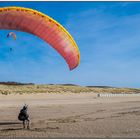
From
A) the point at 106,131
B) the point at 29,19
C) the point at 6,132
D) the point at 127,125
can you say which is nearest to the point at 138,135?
the point at 106,131

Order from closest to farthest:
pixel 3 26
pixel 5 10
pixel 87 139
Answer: pixel 87 139 → pixel 5 10 → pixel 3 26

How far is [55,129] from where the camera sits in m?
18.3

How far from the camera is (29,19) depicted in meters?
18.3

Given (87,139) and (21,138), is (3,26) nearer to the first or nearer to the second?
(21,138)

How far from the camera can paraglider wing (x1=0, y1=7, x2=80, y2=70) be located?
17906 mm

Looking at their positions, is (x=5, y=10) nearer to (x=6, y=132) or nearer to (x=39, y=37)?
(x=39, y=37)

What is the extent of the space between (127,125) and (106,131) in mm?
2443

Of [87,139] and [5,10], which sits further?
[5,10]

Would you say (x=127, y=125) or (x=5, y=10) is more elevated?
(x=5, y=10)

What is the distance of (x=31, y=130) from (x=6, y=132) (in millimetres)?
1155

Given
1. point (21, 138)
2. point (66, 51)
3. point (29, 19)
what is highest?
point (29, 19)

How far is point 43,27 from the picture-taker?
1883 cm

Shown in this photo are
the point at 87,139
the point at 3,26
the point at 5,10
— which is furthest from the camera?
the point at 3,26

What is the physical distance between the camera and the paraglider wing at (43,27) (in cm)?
1791
